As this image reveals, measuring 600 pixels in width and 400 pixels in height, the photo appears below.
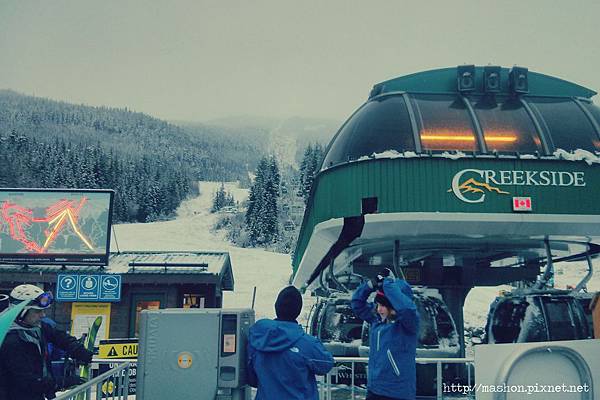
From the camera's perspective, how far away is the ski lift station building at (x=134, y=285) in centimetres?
2077

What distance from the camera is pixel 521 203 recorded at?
9344mm

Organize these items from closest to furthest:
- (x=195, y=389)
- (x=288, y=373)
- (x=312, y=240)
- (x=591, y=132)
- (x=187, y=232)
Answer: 1. (x=288, y=373)
2. (x=195, y=389)
3. (x=591, y=132)
4. (x=312, y=240)
5. (x=187, y=232)

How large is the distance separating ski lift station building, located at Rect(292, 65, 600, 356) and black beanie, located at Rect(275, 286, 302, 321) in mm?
5241

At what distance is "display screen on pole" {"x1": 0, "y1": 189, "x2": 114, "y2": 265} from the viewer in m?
22.2

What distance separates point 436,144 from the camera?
966cm

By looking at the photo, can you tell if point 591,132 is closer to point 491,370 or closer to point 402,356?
point 402,356

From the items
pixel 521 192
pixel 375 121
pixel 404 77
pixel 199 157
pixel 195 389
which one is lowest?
pixel 195 389

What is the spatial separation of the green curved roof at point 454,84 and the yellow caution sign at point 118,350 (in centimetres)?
990

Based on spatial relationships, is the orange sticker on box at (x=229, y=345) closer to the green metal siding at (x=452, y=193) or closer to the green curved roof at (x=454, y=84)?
the green metal siding at (x=452, y=193)

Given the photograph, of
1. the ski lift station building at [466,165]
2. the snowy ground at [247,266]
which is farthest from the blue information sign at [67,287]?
the ski lift station building at [466,165]

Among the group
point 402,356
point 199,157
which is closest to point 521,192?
point 402,356

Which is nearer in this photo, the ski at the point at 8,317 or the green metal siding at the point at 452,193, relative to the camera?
the ski at the point at 8,317

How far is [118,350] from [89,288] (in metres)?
6.67

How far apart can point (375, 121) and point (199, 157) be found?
18342cm
